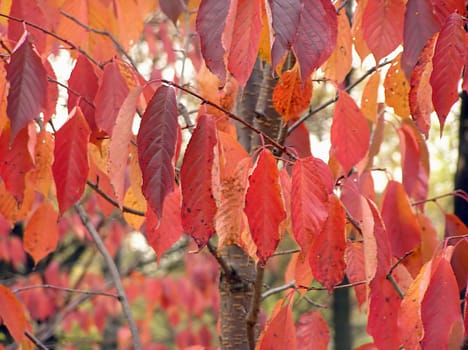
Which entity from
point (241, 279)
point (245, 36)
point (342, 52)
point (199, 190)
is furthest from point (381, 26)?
point (241, 279)

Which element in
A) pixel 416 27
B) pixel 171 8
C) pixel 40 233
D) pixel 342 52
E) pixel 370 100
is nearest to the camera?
pixel 416 27

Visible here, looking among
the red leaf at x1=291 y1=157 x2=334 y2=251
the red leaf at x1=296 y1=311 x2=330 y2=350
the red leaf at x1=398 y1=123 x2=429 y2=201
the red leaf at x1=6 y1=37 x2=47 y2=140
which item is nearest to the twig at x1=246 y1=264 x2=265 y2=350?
the red leaf at x1=296 y1=311 x2=330 y2=350

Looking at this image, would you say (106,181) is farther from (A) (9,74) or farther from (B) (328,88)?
(B) (328,88)

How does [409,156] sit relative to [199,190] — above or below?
above

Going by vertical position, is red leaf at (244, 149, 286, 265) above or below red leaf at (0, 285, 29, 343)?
above

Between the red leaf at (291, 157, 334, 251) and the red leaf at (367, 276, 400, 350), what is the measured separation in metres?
0.23

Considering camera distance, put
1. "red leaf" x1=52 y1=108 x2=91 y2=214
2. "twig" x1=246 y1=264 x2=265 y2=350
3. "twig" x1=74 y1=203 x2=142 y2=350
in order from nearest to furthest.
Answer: "red leaf" x1=52 y1=108 x2=91 y2=214 < "twig" x1=246 y1=264 x2=265 y2=350 < "twig" x1=74 y1=203 x2=142 y2=350

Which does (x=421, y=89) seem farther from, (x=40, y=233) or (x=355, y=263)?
(x=40, y=233)

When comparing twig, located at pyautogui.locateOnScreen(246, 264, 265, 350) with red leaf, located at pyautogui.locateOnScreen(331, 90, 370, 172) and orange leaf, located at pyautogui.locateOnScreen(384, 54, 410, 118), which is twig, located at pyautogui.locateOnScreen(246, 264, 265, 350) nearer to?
red leaf, located at pyautogui.locateOnScreen(331, 90, 370, 172)

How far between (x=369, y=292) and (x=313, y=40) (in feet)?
1.45

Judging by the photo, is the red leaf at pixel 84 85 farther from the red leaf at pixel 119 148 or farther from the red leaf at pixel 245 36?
the red leaf at pixel 245 36

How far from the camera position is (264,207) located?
3.32 feet

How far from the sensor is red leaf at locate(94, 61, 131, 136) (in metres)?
1.18

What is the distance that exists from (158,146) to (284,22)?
228 millimetres
